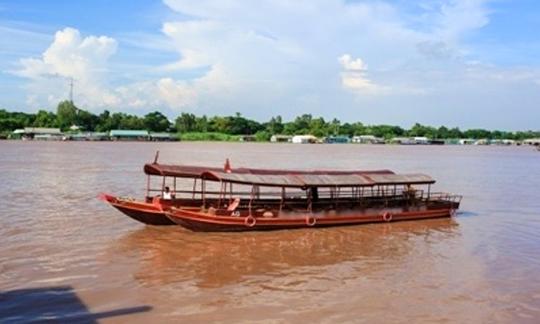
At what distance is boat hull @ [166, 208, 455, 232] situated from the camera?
18236mm

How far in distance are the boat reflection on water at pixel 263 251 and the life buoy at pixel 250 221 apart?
0.34 meters

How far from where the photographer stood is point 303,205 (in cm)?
2167

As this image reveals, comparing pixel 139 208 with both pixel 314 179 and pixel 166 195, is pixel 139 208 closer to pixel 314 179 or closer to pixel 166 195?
pixel 166 195

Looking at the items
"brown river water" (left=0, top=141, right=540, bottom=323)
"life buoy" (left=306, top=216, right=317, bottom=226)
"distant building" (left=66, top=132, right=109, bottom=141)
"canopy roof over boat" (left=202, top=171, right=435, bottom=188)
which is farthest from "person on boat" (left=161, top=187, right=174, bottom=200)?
"distant building" (left=66, top=132, right=109, bottom=141)

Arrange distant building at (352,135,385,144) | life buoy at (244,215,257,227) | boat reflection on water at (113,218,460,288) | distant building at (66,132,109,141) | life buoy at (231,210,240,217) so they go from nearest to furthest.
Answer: boat reflection on water at (113,218,460,288) → life buoy at (231,210,240,217) → life buoy at (244,215,257,227) → distant building at (66,132,109,141) → distant building at (352,135,385,144)

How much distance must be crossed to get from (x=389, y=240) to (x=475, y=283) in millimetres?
5389

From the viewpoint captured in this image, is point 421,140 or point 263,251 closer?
point 263,251

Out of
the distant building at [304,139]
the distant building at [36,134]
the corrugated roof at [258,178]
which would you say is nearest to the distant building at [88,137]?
the distant building at [36,134]

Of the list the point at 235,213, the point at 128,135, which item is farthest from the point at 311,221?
the point at 128,135

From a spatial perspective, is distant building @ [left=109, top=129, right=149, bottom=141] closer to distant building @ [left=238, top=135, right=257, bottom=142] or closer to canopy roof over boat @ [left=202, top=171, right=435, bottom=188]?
distant building @ [left=238, top=135, right=257, bottom=142]

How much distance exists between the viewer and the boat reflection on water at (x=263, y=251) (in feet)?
46.4

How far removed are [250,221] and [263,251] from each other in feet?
7.59

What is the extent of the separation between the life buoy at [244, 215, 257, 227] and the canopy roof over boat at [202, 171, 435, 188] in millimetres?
1244

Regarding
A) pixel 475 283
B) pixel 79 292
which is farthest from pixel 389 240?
pixel 79 292
